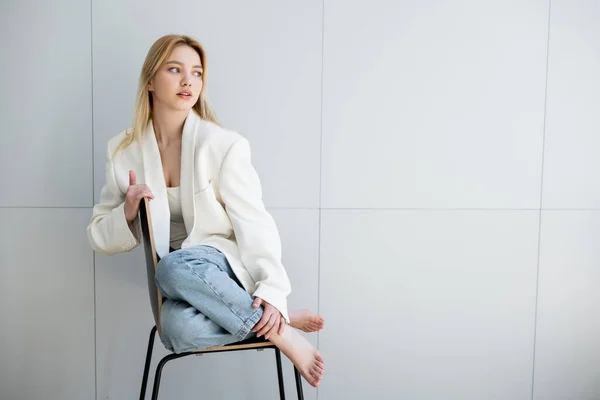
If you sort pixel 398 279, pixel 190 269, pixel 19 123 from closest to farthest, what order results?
pixel 190 269 < pixel 19 123 < pixel 398 279

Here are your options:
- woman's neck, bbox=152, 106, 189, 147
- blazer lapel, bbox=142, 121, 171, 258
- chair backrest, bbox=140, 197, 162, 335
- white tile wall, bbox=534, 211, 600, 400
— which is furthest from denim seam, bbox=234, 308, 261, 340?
white tile wall, bbox=534, 211, 600, 400

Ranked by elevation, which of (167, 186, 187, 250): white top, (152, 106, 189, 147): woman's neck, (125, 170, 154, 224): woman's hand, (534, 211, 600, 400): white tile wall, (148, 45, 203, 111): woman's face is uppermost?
(148, 45, 203, 111): woman's face

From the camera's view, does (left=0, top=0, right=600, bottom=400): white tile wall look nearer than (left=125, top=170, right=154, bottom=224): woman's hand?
No

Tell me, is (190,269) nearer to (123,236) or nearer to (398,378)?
(123,236)

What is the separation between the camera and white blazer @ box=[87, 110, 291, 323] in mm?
1565

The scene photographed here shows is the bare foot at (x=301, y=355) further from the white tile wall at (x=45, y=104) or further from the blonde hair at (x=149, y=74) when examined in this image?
the white tile wall at (x=45, y=104)

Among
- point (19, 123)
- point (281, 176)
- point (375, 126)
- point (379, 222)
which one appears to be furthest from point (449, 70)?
point (19, 123)

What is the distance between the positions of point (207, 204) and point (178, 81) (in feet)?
1.37

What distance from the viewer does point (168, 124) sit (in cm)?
172

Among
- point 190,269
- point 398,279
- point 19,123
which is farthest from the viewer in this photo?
point 398,279

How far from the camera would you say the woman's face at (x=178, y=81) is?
5.48 ft

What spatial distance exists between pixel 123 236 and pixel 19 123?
780 millimetres

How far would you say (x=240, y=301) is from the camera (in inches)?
55.5

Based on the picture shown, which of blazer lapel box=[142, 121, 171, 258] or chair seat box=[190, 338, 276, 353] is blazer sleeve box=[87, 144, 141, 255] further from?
chair seat box=[190, 338, 276, 353]
